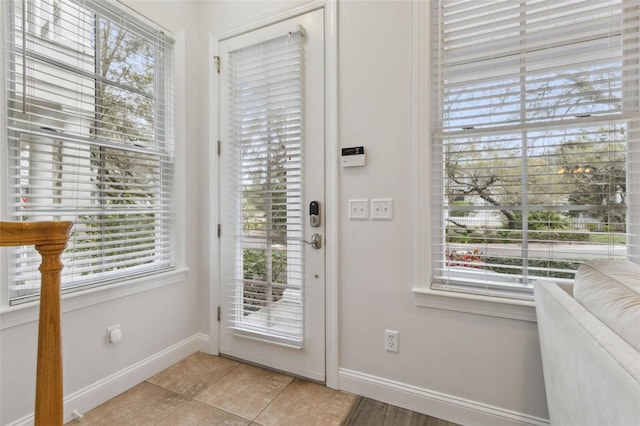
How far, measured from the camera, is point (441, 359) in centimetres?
163

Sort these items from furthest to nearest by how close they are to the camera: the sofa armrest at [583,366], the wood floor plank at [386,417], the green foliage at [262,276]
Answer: the green foliage at [262,276] < the wood floor plank at [386,417] < the sofa armrest at [583,366]

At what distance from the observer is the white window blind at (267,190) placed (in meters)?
1.98

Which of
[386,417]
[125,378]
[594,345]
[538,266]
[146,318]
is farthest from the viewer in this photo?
[146,318]

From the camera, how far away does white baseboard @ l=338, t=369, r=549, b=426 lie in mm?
1488

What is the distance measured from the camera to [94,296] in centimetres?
171

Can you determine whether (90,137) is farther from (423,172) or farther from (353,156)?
(423,172)

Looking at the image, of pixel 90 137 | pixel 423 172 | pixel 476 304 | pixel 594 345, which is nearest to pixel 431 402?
pixel 476 304

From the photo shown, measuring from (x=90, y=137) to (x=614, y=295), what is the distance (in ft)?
8.08

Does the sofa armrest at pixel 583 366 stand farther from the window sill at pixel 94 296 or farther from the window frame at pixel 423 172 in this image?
the window sill at pixel 94 296

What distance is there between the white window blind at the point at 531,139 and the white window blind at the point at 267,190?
88 centimetres

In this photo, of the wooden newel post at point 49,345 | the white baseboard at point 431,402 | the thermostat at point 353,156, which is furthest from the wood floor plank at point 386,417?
the thermostat at point 353,156

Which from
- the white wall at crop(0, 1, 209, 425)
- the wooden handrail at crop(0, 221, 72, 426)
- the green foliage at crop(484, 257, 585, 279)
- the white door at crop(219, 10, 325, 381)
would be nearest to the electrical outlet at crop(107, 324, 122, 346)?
the white wall at crop(0, 1, 209, 425)

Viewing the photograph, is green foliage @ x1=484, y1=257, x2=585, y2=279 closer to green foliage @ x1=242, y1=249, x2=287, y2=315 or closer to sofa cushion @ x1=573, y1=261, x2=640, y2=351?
sofa cushion @ x1=573, y1=261, x2=640, y2=351

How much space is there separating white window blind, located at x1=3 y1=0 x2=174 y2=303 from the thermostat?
1300mm
